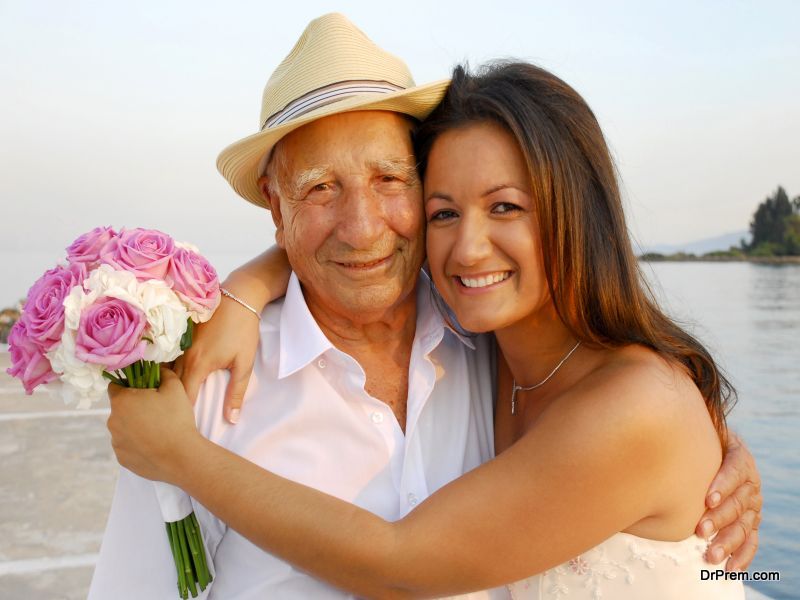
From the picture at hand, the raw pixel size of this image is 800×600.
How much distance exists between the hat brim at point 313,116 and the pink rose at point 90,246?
0.55m

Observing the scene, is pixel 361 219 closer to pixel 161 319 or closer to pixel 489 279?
pixel 489 279

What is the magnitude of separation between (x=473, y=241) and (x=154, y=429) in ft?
3.15

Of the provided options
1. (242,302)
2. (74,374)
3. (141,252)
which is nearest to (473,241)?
(242,302)

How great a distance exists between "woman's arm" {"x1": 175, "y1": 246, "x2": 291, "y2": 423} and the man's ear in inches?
10.4

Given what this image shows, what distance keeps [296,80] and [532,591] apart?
1.66 meters

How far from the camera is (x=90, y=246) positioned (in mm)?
2027

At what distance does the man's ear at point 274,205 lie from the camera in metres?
2.60

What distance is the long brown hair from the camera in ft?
6.78

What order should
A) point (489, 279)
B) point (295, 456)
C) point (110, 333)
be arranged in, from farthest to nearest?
point (295, 456), point (489, 279), point (110, 333)

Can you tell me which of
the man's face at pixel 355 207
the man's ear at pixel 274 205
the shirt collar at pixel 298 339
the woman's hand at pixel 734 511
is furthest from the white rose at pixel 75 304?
the woman's hand at pixel 734 511

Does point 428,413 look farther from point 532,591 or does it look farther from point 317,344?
point 532,591

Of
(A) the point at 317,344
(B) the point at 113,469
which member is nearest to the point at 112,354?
(A) the point at 317,344

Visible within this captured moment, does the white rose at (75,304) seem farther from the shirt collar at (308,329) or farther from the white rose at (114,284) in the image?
the shirt collar at (308,329)

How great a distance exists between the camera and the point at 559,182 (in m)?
2.06
